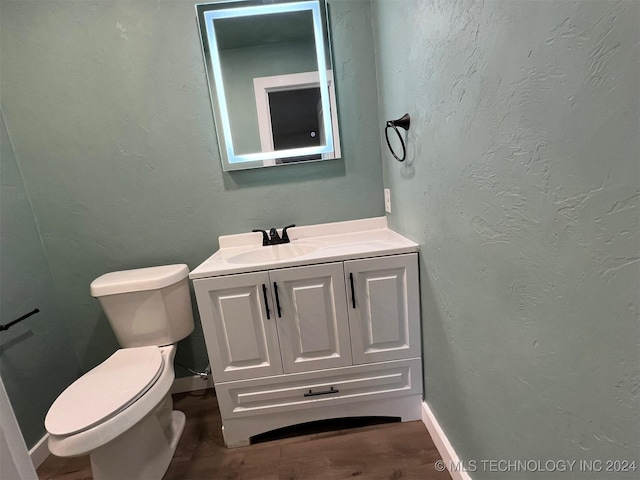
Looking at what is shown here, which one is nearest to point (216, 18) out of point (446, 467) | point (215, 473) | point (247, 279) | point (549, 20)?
point (247, 279)

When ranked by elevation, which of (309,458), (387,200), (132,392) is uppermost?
(387,200)

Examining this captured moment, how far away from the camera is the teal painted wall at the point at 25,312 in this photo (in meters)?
1.31

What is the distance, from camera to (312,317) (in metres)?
1.20

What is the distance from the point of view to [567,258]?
0.51m

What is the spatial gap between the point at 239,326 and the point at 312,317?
0.97ft

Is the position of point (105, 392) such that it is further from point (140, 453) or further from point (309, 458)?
point (309, 458)

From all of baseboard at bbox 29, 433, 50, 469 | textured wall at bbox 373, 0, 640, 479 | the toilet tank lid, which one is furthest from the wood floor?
the toilet tank lid

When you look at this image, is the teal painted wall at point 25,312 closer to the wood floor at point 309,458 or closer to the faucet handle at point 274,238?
the wood floor at point 309,458

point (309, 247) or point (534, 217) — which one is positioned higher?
point (534, 217)

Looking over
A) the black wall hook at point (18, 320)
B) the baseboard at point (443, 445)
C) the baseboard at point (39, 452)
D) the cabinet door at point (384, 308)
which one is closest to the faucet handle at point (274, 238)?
the cabinet door at point (384, 308)

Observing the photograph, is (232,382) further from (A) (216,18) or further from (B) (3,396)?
(A) (216,18)

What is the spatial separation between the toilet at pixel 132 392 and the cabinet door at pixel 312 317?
0.53 metres

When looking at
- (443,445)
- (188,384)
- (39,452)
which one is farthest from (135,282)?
(443,445)

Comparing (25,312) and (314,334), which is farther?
(25,312)
